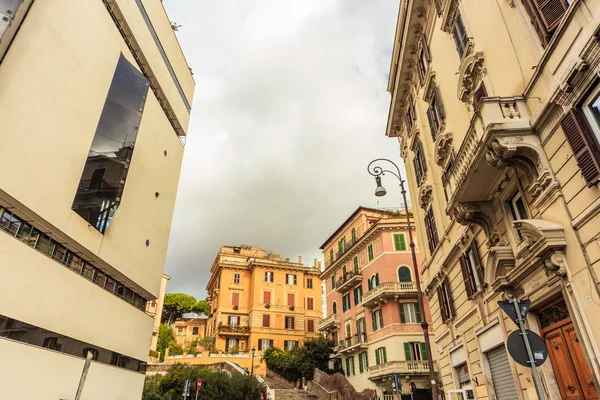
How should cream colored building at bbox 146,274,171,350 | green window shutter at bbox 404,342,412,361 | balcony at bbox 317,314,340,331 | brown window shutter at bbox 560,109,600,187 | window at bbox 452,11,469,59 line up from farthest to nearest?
cream colored building at bbox 146,274,171,350, balcony at bbox 317,314,340,331, green window shutter at bbox 404,342,412,361, window at bbox 452,11,469,59, brown window shutter at bbox 560,109,600,187

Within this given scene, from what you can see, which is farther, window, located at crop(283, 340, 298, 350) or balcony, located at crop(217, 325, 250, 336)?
window, located at crop(283, 340, 298, 350)

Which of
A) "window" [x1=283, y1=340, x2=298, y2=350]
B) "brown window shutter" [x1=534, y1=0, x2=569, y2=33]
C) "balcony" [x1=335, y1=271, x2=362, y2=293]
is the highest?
"balcony" [x1=335, y1=271, x2=362, y2=293]

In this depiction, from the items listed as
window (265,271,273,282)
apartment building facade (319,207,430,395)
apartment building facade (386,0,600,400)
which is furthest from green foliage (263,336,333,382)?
apartment building facade (386,0,600,400)

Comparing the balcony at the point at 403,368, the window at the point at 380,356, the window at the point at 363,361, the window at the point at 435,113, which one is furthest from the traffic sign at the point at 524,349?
the window at the point at 363,361

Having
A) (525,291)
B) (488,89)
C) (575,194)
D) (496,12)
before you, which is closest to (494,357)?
(525,291)

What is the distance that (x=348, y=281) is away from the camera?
36531mm

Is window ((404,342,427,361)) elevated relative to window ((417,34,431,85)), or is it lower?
lower

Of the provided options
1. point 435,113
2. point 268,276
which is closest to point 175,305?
point 268,276

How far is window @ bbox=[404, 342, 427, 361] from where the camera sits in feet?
95.3

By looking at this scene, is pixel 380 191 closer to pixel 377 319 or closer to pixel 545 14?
pixel 545 14

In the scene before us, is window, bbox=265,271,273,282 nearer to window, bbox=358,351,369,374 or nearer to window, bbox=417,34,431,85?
window, bbox=358,351,369,374

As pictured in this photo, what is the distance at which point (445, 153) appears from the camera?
1416cm

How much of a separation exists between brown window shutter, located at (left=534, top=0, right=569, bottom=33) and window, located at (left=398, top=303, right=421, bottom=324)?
1028 inches

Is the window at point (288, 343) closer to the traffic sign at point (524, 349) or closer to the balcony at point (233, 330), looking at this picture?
the balcony at point (233, 330)
